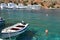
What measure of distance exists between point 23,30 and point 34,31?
4398 millimetres

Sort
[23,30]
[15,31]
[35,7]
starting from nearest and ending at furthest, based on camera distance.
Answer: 1. [15,31]
2. [23,30]
3. [35,7]

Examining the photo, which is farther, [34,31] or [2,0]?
[2,0]

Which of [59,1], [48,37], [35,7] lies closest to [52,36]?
[48,37]

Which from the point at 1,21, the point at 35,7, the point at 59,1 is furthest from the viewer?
the point at 59,1

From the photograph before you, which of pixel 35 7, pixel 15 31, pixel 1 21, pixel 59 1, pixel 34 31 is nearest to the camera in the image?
pixel 15 31

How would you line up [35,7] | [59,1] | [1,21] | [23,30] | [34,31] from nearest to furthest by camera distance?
[23,30] < [34,31] < [1,21] < [35,7] < [59,1]

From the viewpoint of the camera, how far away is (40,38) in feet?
127

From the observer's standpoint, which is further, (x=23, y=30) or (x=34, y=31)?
(x=34, y=31)

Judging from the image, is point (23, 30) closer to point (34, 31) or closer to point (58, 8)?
point (34, 31)

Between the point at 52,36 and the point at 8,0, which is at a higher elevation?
the point at 52,36

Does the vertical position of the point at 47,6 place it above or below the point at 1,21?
below

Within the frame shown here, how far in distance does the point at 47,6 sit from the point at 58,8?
5.58 m

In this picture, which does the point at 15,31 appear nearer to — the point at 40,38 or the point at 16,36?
the point at 16,36

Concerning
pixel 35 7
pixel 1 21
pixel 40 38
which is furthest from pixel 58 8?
pixel 40 38
